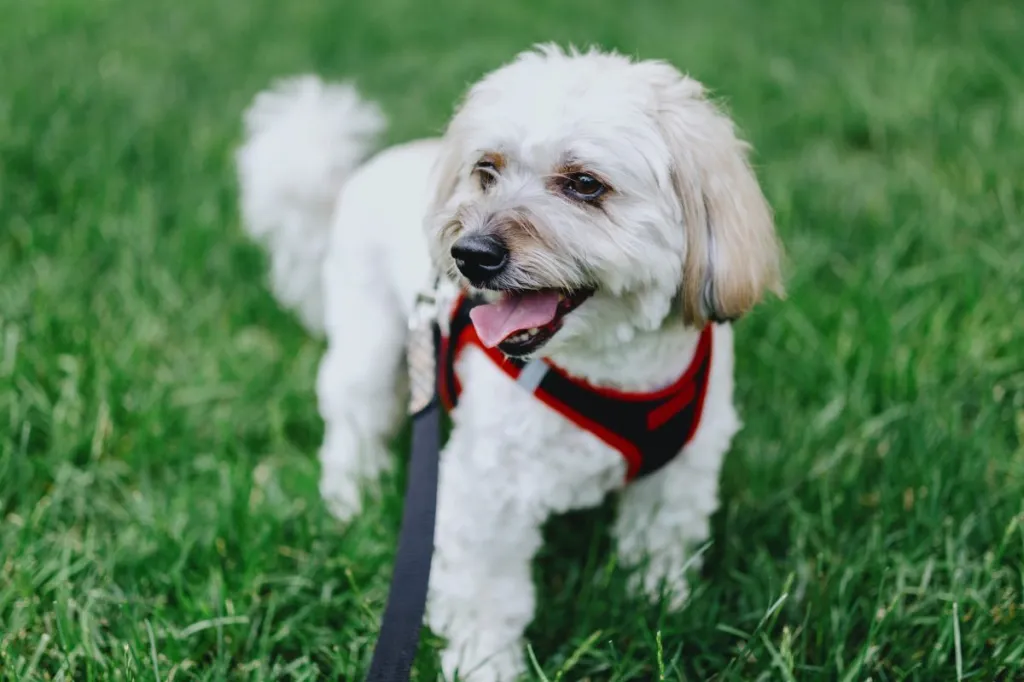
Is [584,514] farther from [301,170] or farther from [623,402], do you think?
[301,170]

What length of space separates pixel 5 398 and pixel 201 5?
4.64m

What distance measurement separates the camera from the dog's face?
2117mm

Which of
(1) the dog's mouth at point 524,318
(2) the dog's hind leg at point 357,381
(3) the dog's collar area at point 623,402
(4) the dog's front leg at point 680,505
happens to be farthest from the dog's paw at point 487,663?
(1) the dog's mouth at point 524,318

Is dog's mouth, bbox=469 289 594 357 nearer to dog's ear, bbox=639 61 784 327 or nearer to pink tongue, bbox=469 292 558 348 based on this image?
pink tongue, bbox=469 292 558 348

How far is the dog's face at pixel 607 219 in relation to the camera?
2.12m

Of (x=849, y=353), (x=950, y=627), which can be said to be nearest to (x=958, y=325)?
(x=849, y=353)

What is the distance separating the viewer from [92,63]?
5.73 metres

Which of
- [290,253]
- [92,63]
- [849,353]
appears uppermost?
[92,63]

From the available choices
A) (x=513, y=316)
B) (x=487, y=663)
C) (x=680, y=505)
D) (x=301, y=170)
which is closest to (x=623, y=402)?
(x=513, y=316)

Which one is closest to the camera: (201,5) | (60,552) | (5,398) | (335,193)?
(60,552)

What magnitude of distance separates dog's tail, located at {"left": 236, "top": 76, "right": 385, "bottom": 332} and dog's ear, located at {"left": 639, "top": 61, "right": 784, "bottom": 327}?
1.73 meters

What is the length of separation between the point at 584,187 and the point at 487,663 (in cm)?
127

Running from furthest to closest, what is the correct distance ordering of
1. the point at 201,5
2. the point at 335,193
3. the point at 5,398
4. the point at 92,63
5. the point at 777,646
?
the point at 201,5
the point at 92,63
the point at 335,193
the point at 5,398
the point at 777,646

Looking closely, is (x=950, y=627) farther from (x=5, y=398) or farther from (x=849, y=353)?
(x=5, y=398)
